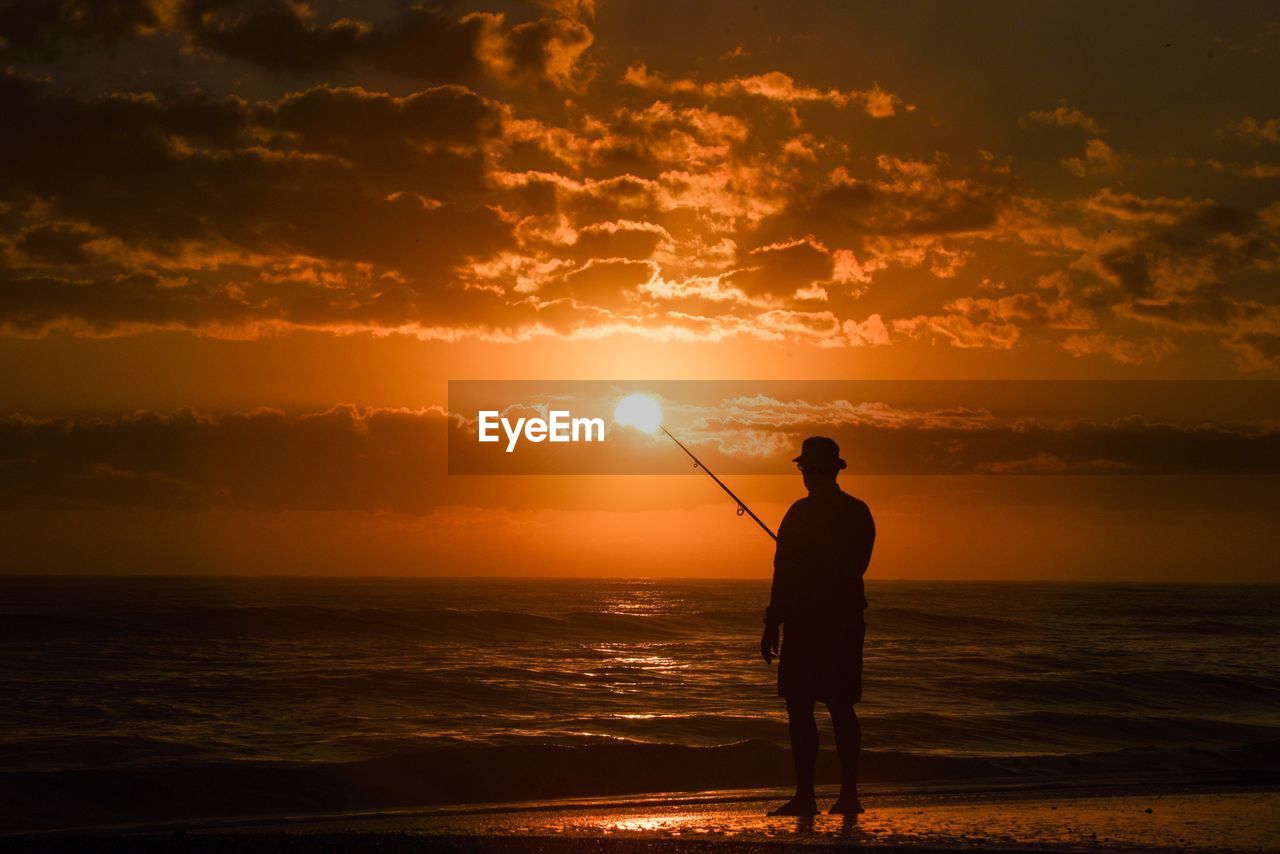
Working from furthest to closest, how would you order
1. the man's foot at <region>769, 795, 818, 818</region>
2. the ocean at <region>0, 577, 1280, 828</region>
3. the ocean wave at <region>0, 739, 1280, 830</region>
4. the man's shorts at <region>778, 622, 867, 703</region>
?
the ocean at <region>0, 577, 1280, 828</region>
the ocean wave at <region>0, 739, 1280, 830</region>
the man's foot at <region>769, 795, 818, 818</region>
the man's shorts at <region>778, 622, 867, 703</region>

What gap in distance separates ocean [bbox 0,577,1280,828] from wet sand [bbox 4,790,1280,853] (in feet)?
6.35

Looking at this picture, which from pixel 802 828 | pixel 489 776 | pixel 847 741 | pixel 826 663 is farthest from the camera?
pixel 489 776

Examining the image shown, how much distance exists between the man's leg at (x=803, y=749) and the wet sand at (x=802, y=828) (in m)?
0.14

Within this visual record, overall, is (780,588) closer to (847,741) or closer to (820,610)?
(820,610)

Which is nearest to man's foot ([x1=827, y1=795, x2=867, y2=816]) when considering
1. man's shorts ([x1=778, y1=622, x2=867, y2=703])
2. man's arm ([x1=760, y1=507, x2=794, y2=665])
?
man's shorts ([x1=778, y1=622, x2=867, y2=703])

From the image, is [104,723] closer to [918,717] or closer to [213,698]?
[213,698]

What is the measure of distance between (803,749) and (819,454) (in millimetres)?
1473

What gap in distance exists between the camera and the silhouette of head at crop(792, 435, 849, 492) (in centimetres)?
589

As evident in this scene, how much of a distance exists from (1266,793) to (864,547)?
3.67m

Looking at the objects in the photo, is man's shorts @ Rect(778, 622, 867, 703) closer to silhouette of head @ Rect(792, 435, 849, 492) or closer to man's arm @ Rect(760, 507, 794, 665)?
man's arm @ Rect(760, 507, 794, 665)

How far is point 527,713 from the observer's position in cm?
1578

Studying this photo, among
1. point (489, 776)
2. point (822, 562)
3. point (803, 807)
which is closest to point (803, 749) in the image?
point (803, 807)

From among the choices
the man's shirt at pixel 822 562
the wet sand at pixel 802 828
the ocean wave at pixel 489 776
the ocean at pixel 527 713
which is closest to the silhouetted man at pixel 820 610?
the man's shirt at pixel 822 562

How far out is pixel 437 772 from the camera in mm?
10555
